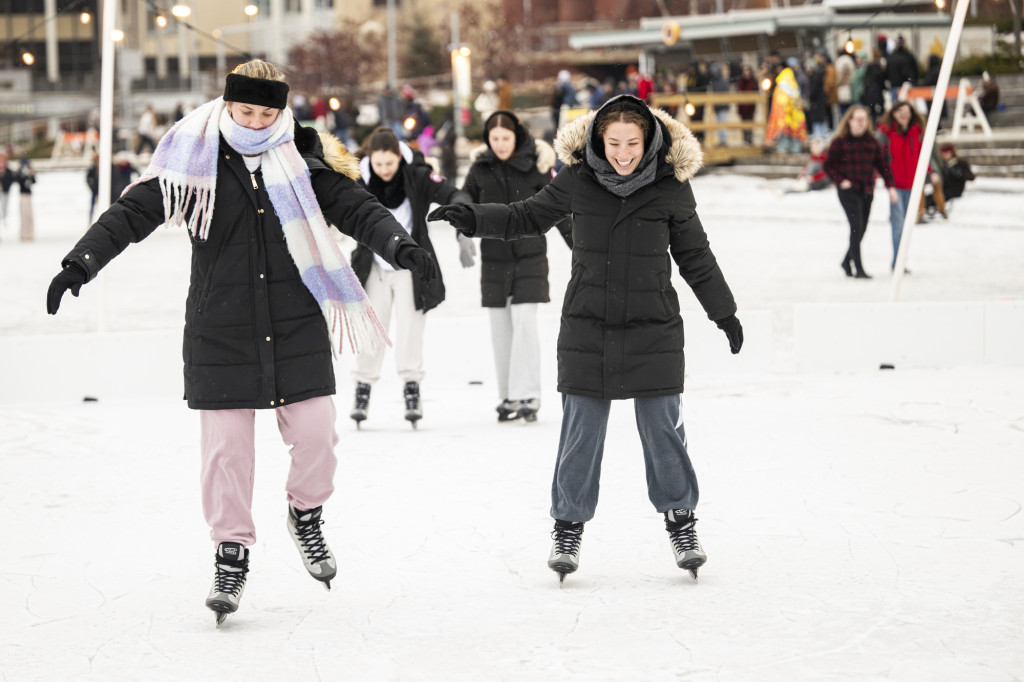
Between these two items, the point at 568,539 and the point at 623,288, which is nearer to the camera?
the point at 623,288

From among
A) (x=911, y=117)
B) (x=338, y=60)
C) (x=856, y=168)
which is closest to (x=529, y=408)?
(x=856, y=168)

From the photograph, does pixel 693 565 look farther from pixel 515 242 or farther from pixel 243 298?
pixel 515 242

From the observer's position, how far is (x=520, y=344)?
22.3 feet

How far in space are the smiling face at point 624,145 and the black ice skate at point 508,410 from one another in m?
3.04

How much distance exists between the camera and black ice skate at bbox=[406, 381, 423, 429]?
6780 millimetres

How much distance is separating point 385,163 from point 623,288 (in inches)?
110

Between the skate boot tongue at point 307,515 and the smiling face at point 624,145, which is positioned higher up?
the smiling face at point 624,145

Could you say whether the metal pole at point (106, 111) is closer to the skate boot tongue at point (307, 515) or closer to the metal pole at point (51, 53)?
the skate boot tongue at point (307, 515)

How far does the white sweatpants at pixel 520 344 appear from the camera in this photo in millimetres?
6777

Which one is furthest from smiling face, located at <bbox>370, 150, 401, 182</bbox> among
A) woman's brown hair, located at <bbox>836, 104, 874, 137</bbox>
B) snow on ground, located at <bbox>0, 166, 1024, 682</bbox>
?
woman's brown hair, located at <bbox>836, 104, 874, 137</bbox>

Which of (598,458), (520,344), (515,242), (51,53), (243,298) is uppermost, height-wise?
(51,53)

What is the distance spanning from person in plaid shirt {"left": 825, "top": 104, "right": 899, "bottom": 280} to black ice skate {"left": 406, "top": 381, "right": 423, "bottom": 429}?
6272 millimetres

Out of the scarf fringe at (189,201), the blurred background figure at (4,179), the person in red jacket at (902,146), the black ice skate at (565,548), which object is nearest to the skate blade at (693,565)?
the black ice skate at (565,548)

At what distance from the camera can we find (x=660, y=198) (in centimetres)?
397
